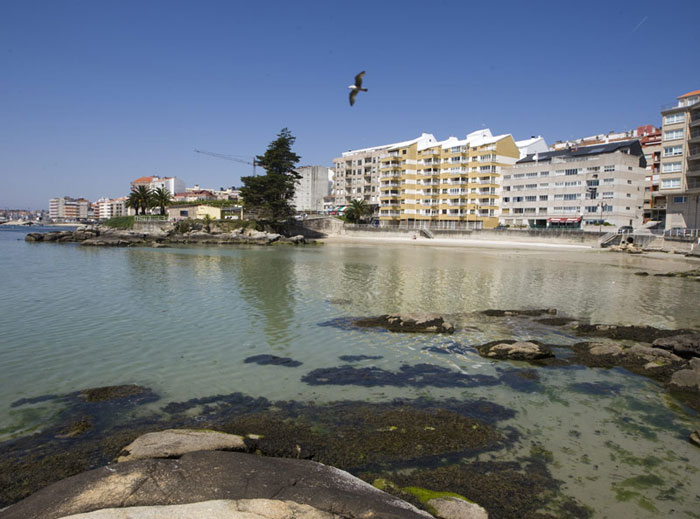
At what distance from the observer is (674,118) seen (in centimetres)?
7856

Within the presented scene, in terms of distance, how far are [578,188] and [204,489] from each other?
350ft

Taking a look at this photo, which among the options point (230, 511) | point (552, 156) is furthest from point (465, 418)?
point (552, 156)

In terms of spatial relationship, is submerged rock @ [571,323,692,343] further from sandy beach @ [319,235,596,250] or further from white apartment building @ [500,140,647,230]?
white apartment building @ [500,140,647,230]

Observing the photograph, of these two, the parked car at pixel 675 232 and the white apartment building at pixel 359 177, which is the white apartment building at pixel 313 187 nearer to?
the white apartment building at pixel 359 177

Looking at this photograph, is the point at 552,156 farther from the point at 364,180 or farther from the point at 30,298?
the point at 30,298

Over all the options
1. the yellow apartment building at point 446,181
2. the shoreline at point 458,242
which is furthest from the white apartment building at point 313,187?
the shoreline at point 458,242

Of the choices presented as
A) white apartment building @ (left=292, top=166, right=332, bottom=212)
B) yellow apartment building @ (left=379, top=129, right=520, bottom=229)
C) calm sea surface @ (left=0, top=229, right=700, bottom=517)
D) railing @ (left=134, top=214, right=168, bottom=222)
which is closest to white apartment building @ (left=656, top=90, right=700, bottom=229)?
yellow apartment building @ (left=379, top=129, right=520, bottom=229)

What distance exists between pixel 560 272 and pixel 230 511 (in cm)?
4426

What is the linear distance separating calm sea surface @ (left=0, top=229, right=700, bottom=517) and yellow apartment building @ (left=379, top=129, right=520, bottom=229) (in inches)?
3187

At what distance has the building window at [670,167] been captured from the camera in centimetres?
7781

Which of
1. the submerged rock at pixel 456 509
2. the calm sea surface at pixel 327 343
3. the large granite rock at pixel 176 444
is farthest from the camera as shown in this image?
the calm sea surface at pixel 327 343

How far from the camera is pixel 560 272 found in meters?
43.8

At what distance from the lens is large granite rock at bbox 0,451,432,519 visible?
5.49m

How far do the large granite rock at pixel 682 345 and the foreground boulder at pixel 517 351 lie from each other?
4.12 metres
